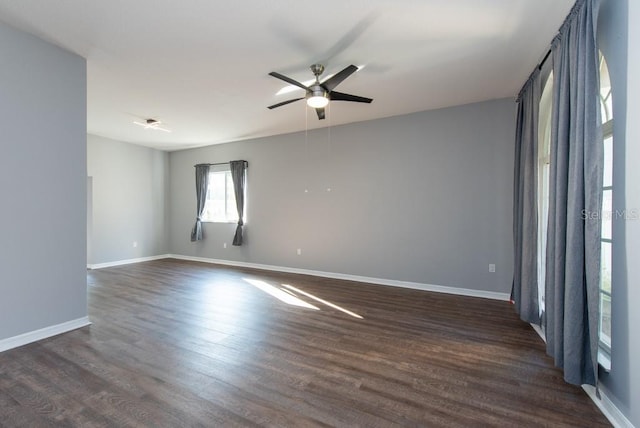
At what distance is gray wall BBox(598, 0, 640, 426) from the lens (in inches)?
62.5

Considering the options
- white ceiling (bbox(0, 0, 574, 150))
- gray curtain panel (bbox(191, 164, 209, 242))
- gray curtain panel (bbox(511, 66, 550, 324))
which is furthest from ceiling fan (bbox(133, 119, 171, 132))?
gray curtain panel (bbox(511, 66, 550, 324))

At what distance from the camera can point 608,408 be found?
5.89 feet

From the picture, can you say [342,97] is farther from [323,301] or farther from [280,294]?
[280,294]

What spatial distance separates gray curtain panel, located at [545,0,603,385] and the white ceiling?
2.03 ft

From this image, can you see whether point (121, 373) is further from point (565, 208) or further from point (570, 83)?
point (570, 83)

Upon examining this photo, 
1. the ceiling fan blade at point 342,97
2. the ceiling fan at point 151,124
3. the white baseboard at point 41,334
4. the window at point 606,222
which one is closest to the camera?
the window at point 606,222

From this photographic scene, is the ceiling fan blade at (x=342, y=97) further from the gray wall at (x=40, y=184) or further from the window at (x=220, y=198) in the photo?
the window at (x=220, y=198)

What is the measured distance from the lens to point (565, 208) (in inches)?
83.4

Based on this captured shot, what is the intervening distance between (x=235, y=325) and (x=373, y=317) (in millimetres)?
1566

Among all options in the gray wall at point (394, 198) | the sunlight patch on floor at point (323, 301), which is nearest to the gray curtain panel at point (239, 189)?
the gray wall at point (394, 198)

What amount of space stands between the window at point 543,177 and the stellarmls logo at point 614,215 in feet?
4.19

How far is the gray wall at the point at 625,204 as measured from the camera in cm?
159

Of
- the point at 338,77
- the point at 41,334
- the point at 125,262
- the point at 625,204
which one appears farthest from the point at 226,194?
the point at 625,204

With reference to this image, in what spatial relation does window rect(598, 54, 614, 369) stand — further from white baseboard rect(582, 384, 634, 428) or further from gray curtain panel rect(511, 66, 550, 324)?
gray curtain panel rect(511, 66, 550, 324)
